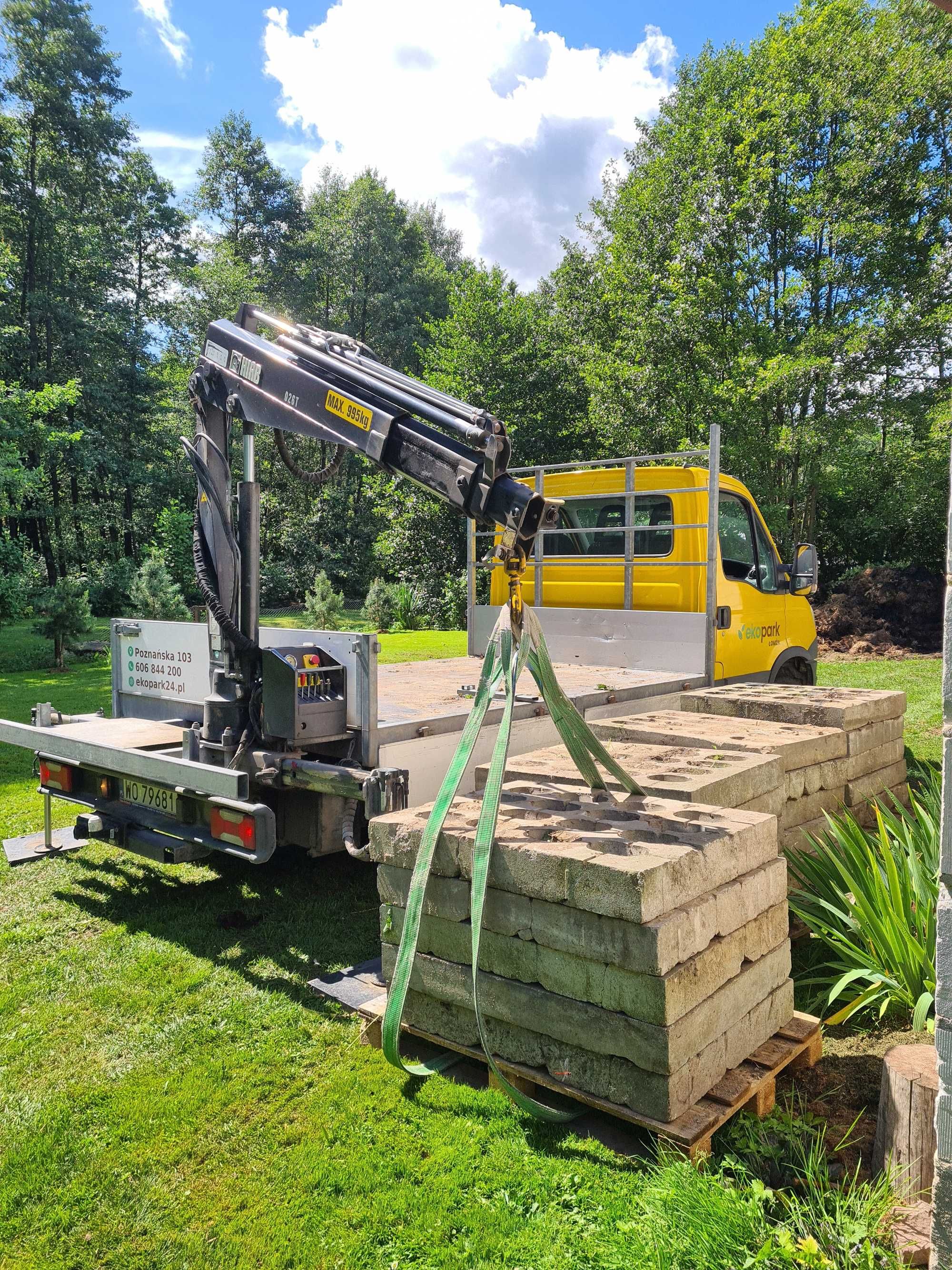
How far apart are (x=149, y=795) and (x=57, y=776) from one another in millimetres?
967

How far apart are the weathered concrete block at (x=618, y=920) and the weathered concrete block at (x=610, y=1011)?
0.16 m

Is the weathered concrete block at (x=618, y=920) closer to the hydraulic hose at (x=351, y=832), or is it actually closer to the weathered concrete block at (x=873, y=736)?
the hydraulic hose at (x=351, y=832)

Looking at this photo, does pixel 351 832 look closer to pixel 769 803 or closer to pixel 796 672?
pixel 769 803

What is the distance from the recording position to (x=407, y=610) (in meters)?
22.7

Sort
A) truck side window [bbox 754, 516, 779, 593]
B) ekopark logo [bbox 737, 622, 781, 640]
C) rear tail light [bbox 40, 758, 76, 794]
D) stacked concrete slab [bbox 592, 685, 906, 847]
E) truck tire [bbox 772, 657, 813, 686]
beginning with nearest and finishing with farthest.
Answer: stacked concrete slab [bbox 592, 685, 906, 847]
rear tail light [bbox 40, 758, 76, 794]
ekopark logo [bbox 737, 622, 781, 640]
truck side window [bbox 754, 516, 779, 593]
truck tire [bbox 772, 657, 813, 686]

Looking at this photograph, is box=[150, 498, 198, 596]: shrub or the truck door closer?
the truck door

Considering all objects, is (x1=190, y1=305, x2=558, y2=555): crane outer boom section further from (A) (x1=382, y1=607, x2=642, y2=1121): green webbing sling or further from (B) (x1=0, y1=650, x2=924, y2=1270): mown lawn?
(B) (x1=0, y1=650, x2=924, y2=1270): mown lawn

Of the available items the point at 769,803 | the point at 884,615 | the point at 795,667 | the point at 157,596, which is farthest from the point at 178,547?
the point at 769,803

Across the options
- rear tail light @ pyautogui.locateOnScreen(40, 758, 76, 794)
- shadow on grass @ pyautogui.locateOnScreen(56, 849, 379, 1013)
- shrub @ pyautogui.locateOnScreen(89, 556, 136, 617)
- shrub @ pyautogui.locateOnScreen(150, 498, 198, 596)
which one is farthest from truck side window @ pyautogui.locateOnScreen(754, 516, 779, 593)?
shrub @ pyautogui.locateOnScreen(150, 498, 198, 596)

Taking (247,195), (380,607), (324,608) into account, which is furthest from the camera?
(247,195)

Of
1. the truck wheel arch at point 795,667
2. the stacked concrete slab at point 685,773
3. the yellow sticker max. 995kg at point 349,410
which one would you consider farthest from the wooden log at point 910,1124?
the truck wheel arch at point 795,667

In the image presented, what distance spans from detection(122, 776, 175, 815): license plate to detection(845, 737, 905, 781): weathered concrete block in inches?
161

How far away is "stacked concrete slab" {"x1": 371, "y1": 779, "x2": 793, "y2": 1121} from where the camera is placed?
266 cm

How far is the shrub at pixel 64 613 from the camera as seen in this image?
15031mm
